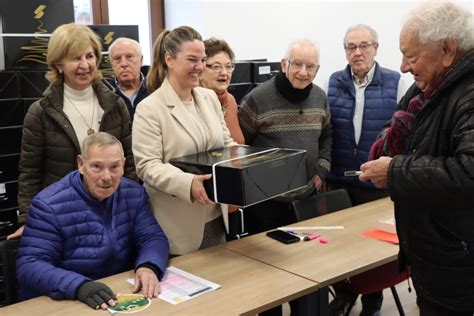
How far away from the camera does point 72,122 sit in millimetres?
2410

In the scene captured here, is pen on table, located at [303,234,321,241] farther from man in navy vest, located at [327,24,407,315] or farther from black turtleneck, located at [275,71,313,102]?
black turtleneck, located at [275,71,313,102]

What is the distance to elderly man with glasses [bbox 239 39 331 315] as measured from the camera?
2.81 meters

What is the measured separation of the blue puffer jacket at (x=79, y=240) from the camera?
181 centimetres

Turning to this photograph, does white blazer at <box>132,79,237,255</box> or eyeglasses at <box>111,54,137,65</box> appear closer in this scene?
white blazer at <box>132,79,237,255</box>

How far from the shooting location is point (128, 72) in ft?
9.77

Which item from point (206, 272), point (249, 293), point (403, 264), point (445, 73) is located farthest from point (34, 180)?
point (445, 73)

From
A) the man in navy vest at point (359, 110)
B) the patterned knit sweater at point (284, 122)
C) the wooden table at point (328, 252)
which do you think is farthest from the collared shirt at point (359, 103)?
the wooden table at point (328, 252)

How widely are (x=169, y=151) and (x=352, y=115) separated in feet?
4.15

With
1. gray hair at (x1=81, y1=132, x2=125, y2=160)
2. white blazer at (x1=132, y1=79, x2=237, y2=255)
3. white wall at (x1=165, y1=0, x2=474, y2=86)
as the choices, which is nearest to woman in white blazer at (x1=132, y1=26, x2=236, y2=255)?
white blazer at (x1=132, y1=79, x2=237, y2=255)

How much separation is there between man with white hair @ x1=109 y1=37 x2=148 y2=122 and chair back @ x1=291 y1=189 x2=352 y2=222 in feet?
3.48

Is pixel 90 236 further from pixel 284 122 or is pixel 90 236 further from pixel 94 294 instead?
pixel 284 122

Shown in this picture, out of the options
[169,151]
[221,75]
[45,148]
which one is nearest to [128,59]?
[221,75]

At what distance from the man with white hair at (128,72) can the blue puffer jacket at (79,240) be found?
39.2 inches

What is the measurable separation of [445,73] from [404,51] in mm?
131
